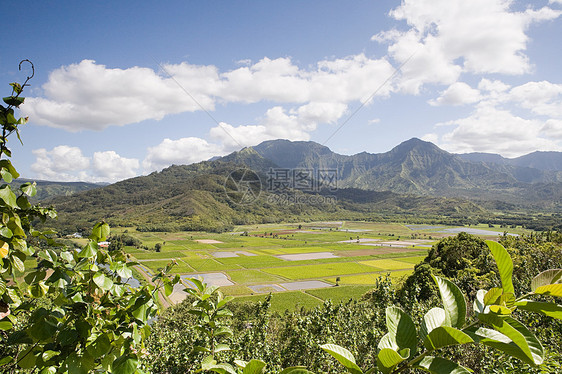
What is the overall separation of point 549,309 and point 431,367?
0.35 m

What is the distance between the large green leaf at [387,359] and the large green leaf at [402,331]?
0.07 m

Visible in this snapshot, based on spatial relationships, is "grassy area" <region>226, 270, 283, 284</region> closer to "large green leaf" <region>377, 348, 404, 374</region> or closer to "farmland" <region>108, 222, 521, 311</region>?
"farmland" <region>108, 222, 521, 311</region>

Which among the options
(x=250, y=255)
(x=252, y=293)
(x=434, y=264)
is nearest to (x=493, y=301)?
(x=434, y=264)

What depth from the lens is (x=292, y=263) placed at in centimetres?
7962

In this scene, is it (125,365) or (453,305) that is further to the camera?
(125,365)

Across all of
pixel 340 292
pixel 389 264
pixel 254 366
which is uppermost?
pixel 254 366

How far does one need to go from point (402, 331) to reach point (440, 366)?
0.14 meters

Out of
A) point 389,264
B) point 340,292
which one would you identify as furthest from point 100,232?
point 389,264

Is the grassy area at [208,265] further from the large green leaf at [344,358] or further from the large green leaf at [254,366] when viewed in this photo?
the large green leaf at [344,358]

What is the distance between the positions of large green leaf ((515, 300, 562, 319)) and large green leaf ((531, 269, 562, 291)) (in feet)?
0.15

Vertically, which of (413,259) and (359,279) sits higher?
(413,259)

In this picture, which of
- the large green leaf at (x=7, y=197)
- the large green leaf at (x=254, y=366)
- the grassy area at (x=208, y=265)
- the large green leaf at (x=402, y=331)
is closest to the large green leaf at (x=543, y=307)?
the large green leaf at (x=402, y=331)

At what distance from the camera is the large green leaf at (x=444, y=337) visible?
28.4 inches

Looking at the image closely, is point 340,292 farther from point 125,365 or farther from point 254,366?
point 254,366
